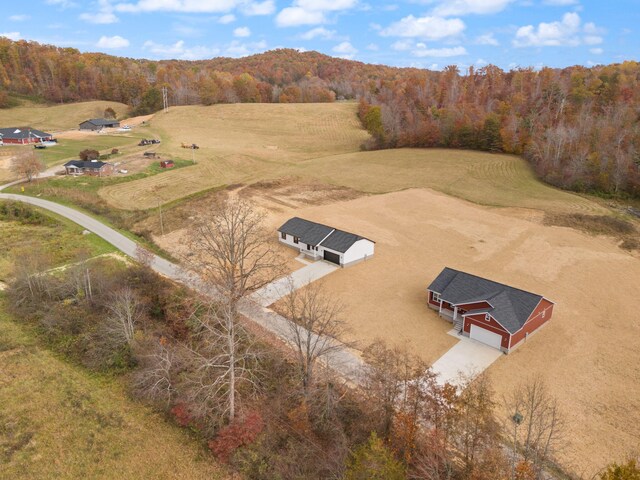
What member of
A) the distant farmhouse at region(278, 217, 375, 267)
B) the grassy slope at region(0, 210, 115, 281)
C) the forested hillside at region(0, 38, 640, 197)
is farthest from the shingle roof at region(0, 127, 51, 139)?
the distant farmhouse at region(278, 217, 375, 267)

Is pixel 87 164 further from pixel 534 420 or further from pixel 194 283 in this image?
pixel 534 420

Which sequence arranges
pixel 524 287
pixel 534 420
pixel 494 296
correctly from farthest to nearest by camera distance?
pixel 524 287
pixel 494 296
pixel 534 420

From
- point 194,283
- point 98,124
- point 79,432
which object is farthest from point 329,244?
point 98,124

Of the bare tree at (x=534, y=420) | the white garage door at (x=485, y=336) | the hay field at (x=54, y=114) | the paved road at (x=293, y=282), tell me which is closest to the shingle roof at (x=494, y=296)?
the white garage door at (x=485, y=336)

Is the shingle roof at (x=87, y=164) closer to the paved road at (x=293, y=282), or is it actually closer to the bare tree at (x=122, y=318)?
the bare tree at (x=122, y=318)

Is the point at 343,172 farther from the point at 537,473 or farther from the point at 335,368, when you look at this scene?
the point at 537,473
